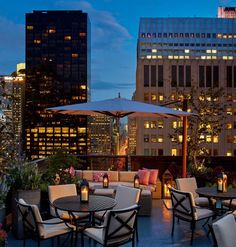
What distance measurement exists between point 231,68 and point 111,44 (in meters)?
65.4

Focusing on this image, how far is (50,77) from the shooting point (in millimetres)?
105438

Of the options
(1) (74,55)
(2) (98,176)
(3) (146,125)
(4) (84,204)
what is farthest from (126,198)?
(1) (74,55)

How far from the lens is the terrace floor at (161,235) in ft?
18.7

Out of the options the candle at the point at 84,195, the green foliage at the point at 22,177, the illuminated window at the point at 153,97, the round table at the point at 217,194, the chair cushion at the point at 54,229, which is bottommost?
the chair cushion at the point at 54,229

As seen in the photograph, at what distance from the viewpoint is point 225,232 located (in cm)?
332

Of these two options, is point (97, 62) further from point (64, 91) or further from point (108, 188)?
point (108, 188)

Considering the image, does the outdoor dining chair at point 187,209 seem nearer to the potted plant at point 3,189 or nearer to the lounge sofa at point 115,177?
the potted plant at point 3,189

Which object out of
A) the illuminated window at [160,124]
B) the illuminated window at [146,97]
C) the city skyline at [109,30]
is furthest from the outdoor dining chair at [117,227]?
the city skyline at [109,30]

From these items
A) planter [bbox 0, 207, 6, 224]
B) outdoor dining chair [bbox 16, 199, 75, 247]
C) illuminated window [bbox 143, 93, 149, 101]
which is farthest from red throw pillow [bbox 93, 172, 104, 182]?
illuminated window [bbox 143, 93, 149, 101]

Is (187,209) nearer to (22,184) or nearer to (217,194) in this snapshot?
(217,194)

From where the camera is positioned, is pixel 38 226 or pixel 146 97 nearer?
pixel 38 226

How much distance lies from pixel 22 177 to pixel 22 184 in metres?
0.12

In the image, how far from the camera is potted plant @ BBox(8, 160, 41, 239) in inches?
230

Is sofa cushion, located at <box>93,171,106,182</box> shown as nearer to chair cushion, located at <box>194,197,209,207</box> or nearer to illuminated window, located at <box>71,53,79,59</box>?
chair cushion, located at <box>194,197,209,207</box>
